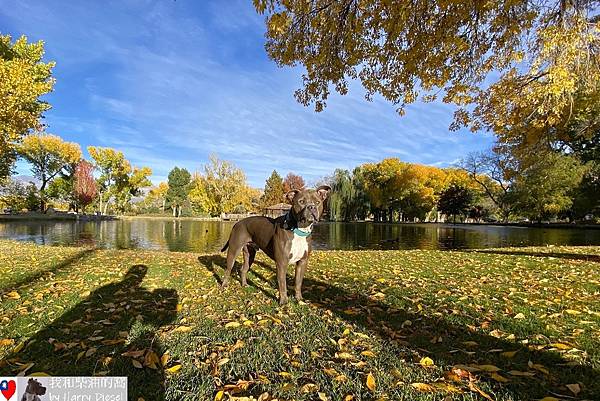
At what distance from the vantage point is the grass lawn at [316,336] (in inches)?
91.4

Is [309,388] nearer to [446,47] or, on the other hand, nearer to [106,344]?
[106,344]

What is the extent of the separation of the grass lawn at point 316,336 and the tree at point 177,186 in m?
68.2

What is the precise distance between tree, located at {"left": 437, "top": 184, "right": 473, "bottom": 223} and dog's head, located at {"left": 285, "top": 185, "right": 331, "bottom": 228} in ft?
214

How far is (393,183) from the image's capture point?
6309 centimetres

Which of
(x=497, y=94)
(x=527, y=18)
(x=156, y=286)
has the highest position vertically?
(x=527, y=18)

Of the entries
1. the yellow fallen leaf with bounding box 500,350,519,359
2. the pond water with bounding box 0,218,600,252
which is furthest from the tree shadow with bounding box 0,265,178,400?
the pond water with bounding box 0,218,600,252

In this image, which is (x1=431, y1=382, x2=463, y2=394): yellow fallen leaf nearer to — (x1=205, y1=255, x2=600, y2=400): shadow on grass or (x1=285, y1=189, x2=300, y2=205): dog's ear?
(x1=205, y1=255, x2=600, y2=400): shadow on grass

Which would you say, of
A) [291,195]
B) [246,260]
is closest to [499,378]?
[291,195]

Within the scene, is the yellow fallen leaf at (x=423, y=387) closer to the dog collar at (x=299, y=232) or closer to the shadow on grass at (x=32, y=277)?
the dog collar at (x=299, y=232)

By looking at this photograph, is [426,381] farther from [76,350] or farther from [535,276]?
[535,276]

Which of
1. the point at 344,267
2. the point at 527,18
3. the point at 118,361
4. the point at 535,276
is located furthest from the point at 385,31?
the point at 118,361

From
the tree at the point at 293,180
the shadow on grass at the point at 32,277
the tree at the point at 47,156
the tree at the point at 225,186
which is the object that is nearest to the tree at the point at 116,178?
the tree at the point at 47,156

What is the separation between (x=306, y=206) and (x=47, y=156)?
213 ft

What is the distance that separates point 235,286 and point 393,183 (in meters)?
61.0
